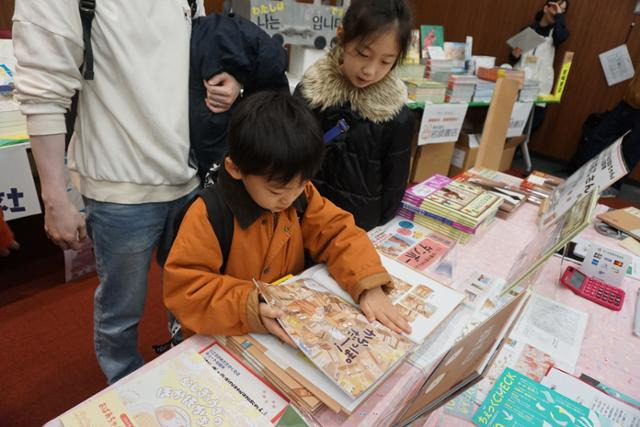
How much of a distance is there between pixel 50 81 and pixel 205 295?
57 cm

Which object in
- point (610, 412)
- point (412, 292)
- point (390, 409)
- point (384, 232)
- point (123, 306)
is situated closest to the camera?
point (390, 409)

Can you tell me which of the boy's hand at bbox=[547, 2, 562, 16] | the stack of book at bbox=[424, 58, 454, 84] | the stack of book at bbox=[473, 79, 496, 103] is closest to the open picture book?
the stack of book at bbox=[424, 58, 454, 84]

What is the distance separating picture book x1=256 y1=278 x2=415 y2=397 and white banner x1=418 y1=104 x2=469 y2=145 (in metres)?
Answer: 2.53

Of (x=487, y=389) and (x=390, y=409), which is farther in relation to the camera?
(x=487, y=389)

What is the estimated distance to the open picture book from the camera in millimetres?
754

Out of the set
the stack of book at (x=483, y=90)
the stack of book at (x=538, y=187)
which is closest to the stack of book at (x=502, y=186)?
the stack of book at (x=538, y=187)

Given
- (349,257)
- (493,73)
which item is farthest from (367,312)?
(493,73)

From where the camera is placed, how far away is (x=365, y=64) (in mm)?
1312

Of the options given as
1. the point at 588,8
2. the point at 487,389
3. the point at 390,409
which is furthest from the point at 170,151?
the point at 588,8

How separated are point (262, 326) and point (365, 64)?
2.94 feet

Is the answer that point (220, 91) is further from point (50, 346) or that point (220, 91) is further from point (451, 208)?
point (50, 346)

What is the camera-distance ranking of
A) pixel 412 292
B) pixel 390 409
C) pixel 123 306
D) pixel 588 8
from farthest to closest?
1. pixel 588 8
2. pixel 123 306
3. pixel 412 292
4. pixel 390 409

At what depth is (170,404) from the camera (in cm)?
72

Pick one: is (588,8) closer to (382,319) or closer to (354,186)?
(354,186)
